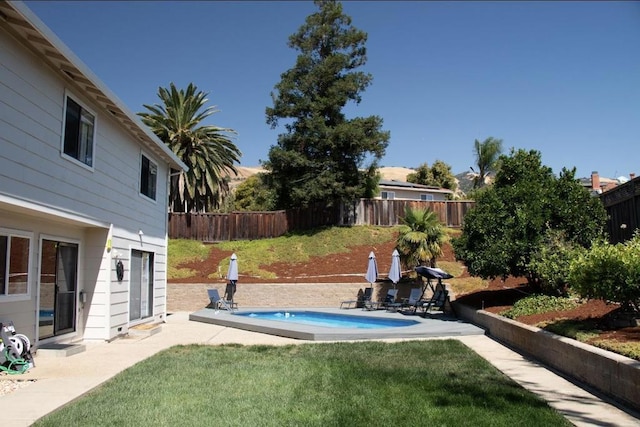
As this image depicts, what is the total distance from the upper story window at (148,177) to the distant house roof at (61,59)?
5.67 feet

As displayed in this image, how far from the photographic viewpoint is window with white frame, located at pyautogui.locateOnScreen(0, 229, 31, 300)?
891cm

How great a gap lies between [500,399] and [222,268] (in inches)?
806

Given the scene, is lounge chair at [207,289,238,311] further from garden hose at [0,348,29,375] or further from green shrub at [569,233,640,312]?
green shrub at [569,233,640,312]

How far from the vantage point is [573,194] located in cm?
1339

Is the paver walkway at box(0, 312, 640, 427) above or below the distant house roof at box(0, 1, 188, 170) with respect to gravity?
below

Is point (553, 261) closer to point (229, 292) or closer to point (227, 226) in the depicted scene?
point (229, 292)

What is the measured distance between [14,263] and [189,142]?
84.1 feet

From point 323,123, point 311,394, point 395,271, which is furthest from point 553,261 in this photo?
point 323,123

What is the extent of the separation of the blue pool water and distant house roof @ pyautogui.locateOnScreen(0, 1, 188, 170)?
26.9 ft

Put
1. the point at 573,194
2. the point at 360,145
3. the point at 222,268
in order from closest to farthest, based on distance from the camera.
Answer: the point at 573,194
the point at 222,268
the point at 360,145

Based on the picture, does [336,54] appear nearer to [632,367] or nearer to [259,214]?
[259,214]

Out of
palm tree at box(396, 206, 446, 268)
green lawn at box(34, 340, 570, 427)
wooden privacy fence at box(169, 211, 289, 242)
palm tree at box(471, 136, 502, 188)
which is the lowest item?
green lawn at box(34, 340, 570, 427)

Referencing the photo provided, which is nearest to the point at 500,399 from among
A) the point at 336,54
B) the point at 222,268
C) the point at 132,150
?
the point at 132,150

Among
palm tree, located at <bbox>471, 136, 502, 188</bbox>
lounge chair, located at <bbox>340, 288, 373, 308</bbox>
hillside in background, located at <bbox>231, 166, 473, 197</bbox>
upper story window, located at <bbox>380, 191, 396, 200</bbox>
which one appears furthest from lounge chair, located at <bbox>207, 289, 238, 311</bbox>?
hillside in background, located at <bbox>231, 166, 473, 197</bbox>
